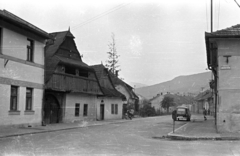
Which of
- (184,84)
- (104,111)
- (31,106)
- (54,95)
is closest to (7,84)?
(31,106)

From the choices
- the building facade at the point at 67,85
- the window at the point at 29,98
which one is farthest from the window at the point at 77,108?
the window at the point at 29,98

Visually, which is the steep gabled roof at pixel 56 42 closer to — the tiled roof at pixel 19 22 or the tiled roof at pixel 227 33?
the tiled roof at pixel 19 22

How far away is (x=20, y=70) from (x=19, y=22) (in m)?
3.45

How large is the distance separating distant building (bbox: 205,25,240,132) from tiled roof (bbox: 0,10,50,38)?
39.5 feet

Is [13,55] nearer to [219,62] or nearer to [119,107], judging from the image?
[219,62]

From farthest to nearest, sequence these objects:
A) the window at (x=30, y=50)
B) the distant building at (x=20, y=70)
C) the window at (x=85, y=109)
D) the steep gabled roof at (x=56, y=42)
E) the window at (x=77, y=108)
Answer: the window at (x=85, y=109) < the window at (x=77, y=108) < the steep gabled roof at (x=56, y=42) < the window at (x=30, y=50) < the distant building at (x=20, y=70)

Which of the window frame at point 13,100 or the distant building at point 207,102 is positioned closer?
the window frame at point 13,100

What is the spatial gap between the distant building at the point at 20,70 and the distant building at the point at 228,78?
12532 millimetres

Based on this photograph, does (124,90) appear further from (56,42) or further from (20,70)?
(20,70)

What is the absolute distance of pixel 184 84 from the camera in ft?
537

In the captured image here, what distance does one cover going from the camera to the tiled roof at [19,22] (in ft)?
61.3

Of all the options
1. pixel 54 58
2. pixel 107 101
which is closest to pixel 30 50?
pixel 54 58

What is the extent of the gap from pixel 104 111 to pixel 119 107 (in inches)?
198

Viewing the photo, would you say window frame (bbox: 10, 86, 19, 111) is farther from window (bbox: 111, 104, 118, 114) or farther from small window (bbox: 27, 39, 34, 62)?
window (bbox: 111, 104, 118, 114)
